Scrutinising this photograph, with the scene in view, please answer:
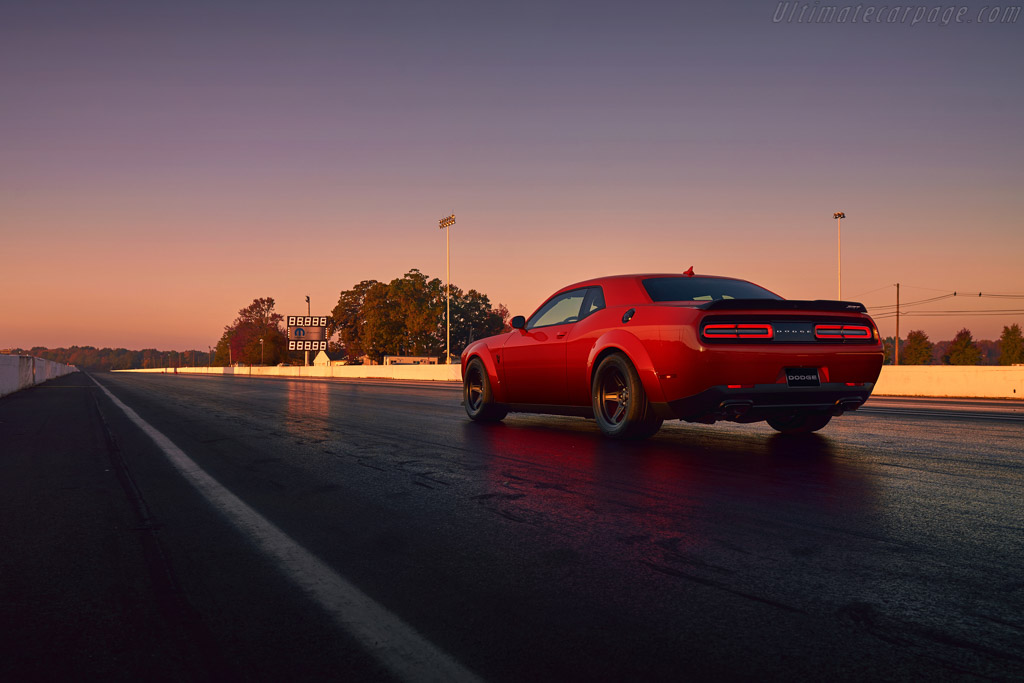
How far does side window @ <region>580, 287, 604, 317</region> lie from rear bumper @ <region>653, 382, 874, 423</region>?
1.50 meters

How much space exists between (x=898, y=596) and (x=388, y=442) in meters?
5.85

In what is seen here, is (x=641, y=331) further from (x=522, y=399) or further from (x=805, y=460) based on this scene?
(x=522, y=399)

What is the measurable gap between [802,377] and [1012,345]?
159668 millimetres

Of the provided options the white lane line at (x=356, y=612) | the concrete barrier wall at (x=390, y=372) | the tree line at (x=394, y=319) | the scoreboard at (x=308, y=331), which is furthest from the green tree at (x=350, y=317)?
the white lane line at (x=356, y=612)

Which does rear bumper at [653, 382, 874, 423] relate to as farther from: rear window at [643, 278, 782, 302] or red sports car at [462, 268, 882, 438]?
rear window at [643, 278, 782, 302]

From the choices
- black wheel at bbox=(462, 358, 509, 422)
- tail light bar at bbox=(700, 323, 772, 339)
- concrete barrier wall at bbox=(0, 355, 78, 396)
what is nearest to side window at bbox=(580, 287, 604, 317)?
tail light bar at bbox=(700, 323, 772, 339)

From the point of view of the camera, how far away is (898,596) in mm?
2750

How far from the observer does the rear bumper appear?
637 centimetres

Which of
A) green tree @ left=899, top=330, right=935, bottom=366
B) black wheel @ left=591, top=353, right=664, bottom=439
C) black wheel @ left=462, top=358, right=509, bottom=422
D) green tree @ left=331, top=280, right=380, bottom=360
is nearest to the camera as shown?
black wheel @ left=591, top=353, right=664, bottom=439

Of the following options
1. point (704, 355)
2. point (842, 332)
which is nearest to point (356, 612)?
point (704, 355)

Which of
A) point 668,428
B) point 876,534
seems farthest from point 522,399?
Result: point 876,534

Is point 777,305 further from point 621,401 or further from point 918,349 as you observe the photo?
point 918,349

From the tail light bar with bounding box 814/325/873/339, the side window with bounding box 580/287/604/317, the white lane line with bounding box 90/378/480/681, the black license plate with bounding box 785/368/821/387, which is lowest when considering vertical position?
the white lane line with bounding box 90/378/480/681

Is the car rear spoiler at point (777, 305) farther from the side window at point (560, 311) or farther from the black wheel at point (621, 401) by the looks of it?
the side window at point (560, 311)
